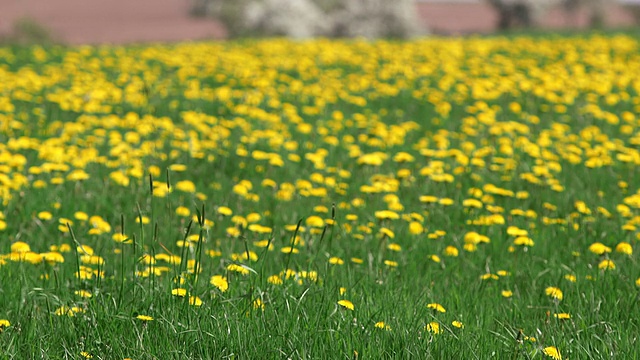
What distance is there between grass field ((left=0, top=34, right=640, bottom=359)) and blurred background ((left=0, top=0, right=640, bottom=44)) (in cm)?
1251

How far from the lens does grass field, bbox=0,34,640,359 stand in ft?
9.69

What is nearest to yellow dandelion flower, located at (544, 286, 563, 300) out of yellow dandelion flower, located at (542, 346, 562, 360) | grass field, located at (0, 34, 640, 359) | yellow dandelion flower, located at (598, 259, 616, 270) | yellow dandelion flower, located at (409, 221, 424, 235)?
grass field, located at (0, 34, 640, 359)

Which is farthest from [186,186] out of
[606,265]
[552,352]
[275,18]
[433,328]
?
[275,18]

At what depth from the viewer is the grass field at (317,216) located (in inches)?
116

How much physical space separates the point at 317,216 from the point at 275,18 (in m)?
19.5

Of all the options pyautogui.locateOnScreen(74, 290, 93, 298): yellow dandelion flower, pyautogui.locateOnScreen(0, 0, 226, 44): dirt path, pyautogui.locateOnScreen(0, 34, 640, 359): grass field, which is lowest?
pyautogui.locateOnScreen(0, 0, 226, 44): dirt path

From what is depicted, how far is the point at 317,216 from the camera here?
4.73 meters

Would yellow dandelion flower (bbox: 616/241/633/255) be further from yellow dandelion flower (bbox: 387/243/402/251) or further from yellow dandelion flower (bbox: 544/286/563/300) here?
yellow dandelion flower (bbox: 387/243/402/251)

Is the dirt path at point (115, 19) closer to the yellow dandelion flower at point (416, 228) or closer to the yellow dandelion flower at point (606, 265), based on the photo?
the yellow dandelion flower at point (416, 228)

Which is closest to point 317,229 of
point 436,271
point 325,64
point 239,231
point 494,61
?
point 239,231

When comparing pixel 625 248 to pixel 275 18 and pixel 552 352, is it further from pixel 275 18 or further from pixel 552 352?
pixel 275 18

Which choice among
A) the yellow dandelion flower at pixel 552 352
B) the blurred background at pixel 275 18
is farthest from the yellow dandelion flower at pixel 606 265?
the blurred background at pixel 275 18

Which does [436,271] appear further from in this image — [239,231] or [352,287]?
[239,231]

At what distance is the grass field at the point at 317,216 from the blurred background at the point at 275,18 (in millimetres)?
12508
